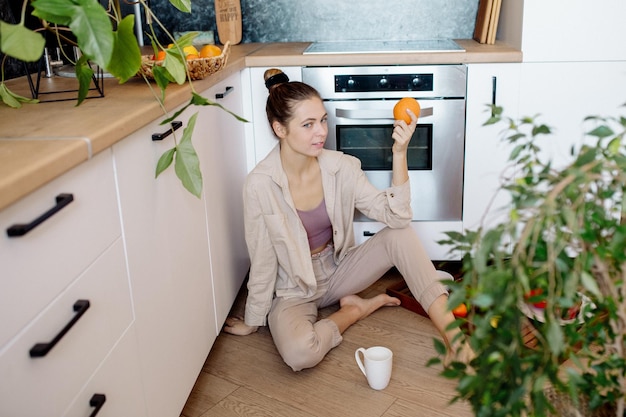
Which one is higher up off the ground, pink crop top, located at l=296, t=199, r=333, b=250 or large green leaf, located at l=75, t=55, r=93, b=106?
large green leaf, located at l=75, t=55, r=93, b=106

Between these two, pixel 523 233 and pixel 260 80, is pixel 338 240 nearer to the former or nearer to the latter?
pixel 260 80

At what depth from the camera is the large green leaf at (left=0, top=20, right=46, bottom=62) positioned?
100 centimetres

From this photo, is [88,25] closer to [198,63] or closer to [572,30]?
[198,63]

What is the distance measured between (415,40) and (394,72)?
24.8 inches

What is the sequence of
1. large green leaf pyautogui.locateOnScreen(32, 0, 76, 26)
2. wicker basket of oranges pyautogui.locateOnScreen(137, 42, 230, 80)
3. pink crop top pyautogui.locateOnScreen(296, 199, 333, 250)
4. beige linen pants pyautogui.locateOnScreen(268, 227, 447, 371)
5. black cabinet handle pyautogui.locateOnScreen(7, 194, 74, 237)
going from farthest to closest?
pink crop top pyautogui.locateOnScreen(296, 199, 333, 250)
beige linen pants pyautogui.locateOnScreen(268, 227, 447, 371)
wicker basket of oranges pyautogui.locateOnScreen(137, 42, 230, 80)
large green leaf pyautogui.locateOnScreen(32, 0, 76, 26)
black cabinet handle pyautogui.locateOnScreen(7, 194, 74, 237)

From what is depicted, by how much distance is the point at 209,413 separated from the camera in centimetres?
192

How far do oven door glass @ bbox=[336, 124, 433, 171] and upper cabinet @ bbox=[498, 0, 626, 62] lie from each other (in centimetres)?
49

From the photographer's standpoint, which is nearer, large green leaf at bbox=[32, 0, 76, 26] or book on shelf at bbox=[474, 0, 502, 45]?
large green leaf at bbox=[32, 0, 76, 26]

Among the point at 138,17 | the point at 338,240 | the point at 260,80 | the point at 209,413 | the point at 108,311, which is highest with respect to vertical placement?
the point at 138,17

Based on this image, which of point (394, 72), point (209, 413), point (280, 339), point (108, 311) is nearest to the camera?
point (108, 311)

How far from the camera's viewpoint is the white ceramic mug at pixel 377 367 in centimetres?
195

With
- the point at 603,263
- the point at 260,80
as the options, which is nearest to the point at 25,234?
the point at 603,263

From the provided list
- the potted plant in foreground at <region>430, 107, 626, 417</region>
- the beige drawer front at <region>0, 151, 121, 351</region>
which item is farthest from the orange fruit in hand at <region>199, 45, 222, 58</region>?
the potted plant in foreground at <region>430, 107, 626, 417</region>

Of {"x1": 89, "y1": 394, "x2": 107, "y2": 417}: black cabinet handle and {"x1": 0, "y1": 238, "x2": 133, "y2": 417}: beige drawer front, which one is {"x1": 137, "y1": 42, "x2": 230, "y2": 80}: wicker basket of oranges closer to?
{"x1": 0, "y1": 238, "x2": 133, "y2": 417}: beige drawer front
